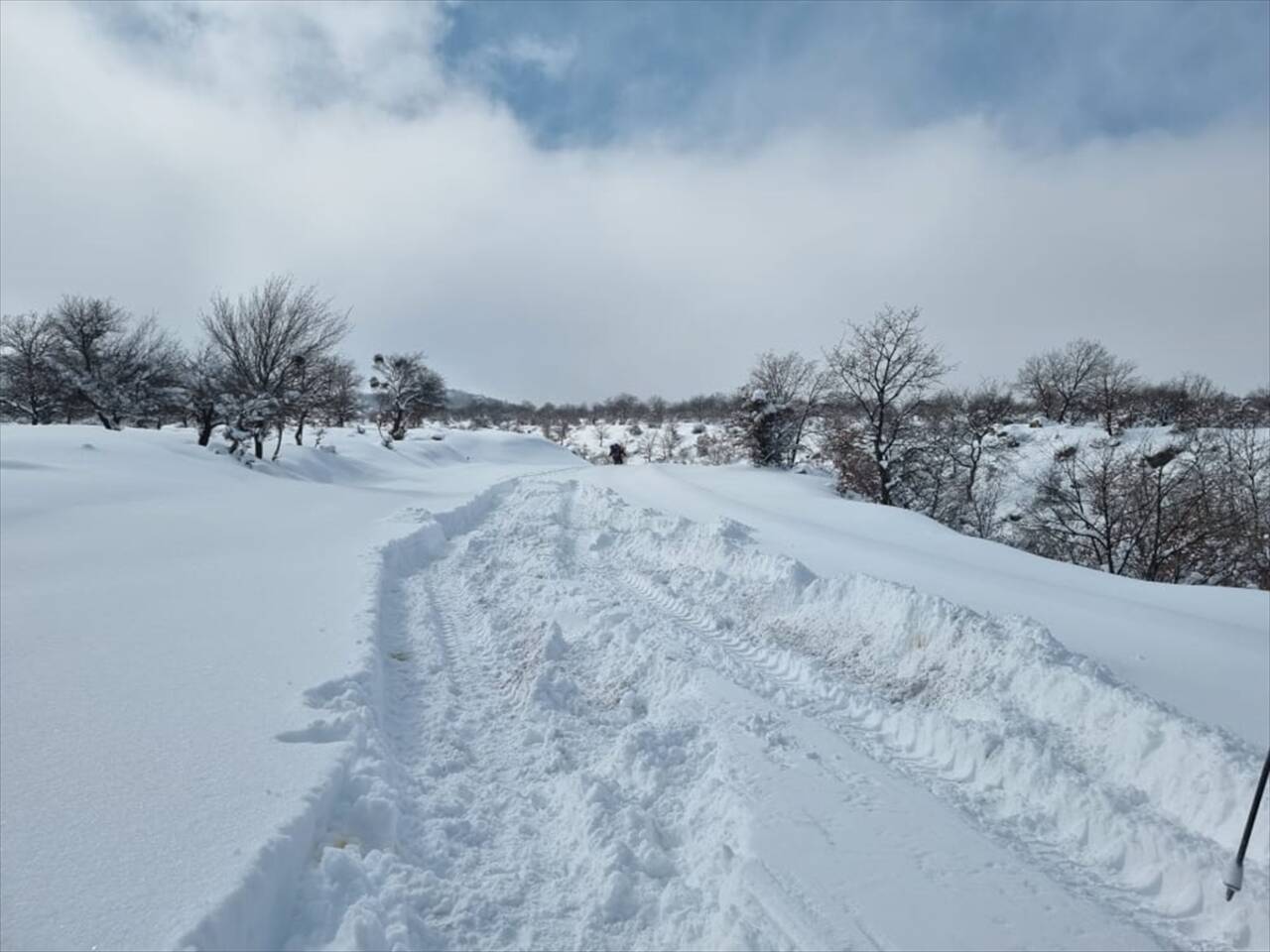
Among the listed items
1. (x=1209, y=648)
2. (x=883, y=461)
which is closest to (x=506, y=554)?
(x=1209, y=648)

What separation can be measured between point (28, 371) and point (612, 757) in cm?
4060

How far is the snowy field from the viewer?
2812 millimetres

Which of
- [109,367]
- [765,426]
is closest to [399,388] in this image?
[109,367]

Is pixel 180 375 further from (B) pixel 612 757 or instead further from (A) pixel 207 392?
(B) pixel 612 757

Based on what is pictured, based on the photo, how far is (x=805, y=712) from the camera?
5027 mm

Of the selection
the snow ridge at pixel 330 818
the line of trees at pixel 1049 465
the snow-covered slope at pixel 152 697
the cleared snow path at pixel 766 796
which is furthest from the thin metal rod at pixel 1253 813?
the line of trees at pixel 1049 465

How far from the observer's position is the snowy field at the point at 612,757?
2.81 m

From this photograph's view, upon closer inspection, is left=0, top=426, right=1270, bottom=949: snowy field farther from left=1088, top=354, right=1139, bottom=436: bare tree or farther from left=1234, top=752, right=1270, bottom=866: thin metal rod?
left=1088, top=354, right=1139, bottom=436: bare tree

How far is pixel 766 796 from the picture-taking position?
3.72 metres

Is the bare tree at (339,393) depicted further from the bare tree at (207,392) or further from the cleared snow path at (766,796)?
the cleared snow path at (766,796)

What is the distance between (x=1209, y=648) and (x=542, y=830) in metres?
6.78

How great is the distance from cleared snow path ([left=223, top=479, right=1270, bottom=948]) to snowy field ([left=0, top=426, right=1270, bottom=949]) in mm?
20

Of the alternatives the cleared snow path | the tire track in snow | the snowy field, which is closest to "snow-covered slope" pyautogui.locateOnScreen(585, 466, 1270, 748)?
the snowy field

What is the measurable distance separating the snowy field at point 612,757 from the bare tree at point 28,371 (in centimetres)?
3004
